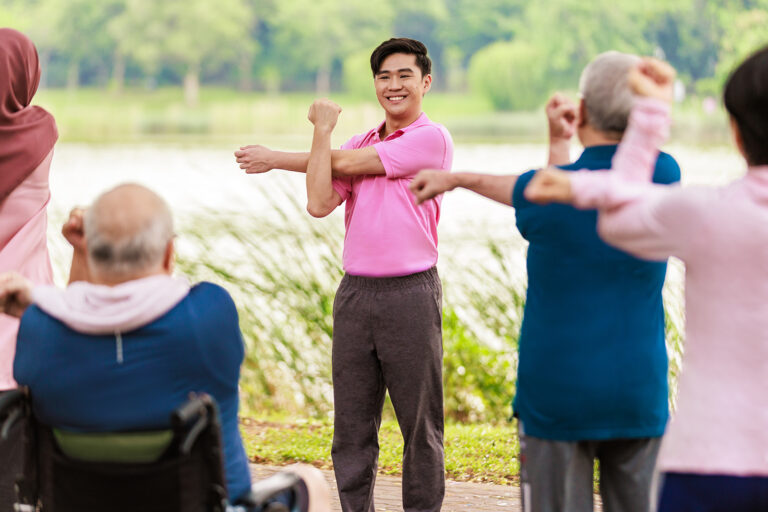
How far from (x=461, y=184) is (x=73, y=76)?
34320 mm

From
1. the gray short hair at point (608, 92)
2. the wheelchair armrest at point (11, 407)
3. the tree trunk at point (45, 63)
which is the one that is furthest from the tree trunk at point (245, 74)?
the wheelchair armrest at point (11, 407)

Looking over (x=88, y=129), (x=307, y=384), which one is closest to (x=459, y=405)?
(x=307, y=384)

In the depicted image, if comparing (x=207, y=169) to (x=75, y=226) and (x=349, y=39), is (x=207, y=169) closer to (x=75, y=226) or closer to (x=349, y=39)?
(x=349, y=39)

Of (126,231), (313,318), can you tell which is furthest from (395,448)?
(126,231)

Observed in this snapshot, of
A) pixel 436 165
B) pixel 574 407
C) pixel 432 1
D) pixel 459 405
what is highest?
pixel 432 1

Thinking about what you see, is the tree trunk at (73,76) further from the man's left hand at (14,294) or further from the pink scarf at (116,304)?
the pink scarf at (116,304)

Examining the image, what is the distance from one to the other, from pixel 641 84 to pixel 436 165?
1404 millimetres

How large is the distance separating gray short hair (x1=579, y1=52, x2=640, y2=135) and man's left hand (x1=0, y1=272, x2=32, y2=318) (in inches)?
51.8

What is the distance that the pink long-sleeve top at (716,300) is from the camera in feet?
6.54

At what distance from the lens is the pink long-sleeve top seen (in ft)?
6.54

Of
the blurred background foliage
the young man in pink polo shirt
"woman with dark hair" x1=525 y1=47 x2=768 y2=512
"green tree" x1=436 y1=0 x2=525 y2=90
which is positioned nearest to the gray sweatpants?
"woman with dark hair" x1=525 y1=47 x2=768 y2=512

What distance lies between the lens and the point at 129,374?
7.35 ft

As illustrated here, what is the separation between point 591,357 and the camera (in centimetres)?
247

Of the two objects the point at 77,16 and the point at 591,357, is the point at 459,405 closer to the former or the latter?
the point at 591,357
